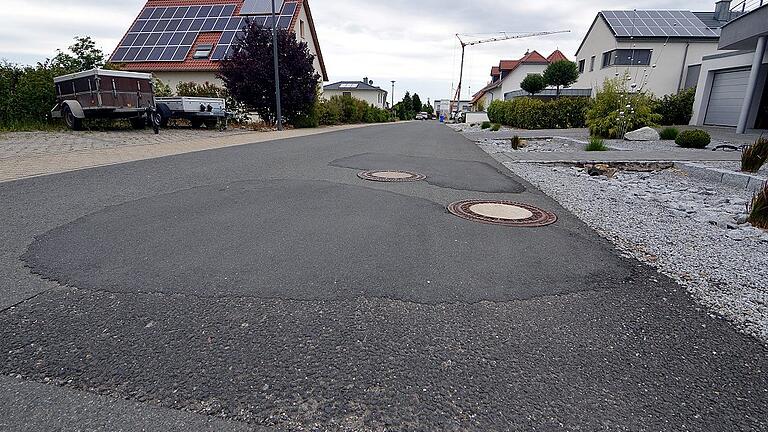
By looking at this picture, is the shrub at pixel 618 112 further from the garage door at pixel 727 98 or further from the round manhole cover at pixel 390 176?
the round manhole cover at pixel 390 176

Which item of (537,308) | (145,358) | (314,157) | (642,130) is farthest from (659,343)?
(642,130)

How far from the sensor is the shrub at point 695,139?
11.6 metres

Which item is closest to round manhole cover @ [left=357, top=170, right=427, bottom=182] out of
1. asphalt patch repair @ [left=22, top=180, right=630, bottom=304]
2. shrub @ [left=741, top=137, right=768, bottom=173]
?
asphalt patch repair @ [left=22, top=180, right=630, bottom=304]

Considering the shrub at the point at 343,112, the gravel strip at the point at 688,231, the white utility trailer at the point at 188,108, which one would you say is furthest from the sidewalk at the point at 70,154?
the shrub at the point at 343,112

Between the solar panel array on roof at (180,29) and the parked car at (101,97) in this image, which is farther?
the solar panel array on roof at (180,29)

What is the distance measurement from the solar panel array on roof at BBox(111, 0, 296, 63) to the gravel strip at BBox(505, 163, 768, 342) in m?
27.4

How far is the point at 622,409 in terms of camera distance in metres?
1.81

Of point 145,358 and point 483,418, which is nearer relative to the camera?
point 483,418

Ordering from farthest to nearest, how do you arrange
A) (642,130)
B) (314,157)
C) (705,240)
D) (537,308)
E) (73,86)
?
(73,86)
(642,130)
(314,157)
(705,240)
(537,308)

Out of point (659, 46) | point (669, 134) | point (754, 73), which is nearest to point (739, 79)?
point (754, 73)

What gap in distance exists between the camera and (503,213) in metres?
5.14

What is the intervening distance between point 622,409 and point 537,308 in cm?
94

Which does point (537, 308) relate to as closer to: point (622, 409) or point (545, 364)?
point (545, 364)

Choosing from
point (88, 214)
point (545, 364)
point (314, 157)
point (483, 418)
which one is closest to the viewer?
point (483, 418)
